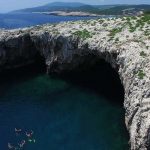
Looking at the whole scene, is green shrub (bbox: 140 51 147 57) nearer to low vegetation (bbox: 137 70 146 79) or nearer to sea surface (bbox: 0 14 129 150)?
low vegetation (bbox: 137 70 146 79)

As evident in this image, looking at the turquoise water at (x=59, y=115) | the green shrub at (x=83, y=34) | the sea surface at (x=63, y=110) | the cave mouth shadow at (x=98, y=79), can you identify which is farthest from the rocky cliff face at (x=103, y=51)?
the turquoise water at (x=59, y=115)

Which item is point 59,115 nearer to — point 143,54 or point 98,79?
point 143,54

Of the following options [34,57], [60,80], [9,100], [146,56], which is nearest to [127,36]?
[146,56]

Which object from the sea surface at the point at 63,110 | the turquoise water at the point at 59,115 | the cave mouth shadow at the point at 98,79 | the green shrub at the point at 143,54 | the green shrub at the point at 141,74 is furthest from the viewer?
the cave mouth shadow at the point at 98,79

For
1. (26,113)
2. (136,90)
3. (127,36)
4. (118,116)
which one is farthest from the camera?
(127,36)

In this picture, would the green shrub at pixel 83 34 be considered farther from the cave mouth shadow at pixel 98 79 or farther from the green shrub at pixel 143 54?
the green shrub at pixel 143 54

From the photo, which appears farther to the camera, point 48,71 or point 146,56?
point 48,71

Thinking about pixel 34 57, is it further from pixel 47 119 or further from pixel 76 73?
pixel 47 119
